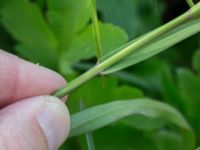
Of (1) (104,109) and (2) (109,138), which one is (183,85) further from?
(1) (104,109)

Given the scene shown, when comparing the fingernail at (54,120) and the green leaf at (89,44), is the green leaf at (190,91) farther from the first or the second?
the fingernail at (54,120)

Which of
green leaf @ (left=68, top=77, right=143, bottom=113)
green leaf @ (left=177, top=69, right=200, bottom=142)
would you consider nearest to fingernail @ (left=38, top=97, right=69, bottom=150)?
green leaf @ (left=68, top=77, right=143, bottom=113)

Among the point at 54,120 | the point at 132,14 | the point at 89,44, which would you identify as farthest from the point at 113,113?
the point at 132,14

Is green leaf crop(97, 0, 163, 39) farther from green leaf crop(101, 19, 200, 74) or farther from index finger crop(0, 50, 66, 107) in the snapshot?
green leaf crop(101, 19, 200, 74)

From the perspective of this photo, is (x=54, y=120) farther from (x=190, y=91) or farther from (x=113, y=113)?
(x=190, y=91)

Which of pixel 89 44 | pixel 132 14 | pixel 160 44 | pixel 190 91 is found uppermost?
pixel 160 44

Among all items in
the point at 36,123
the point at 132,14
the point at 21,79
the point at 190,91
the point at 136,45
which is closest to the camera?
the point at 136,45

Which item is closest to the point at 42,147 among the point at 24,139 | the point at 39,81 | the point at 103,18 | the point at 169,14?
the point at 24,139
